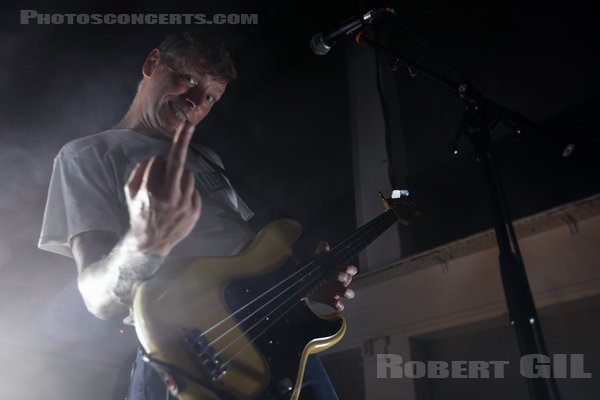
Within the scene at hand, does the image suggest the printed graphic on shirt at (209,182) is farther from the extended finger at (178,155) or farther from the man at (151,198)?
the extended finger at (178,155)

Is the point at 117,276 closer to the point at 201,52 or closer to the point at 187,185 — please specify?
the point at 187,185

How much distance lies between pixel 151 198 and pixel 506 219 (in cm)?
130

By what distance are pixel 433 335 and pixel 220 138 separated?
2764 mm

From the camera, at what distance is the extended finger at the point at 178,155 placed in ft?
2.39

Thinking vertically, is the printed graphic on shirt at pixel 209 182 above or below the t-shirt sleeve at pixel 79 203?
above

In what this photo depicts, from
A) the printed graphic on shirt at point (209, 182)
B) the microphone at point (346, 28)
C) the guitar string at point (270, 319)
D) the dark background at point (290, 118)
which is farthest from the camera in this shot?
the dark background at point (290, 118)

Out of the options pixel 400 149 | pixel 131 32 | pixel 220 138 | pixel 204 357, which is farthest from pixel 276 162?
pixel 204 357

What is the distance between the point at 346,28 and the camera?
1942 mm

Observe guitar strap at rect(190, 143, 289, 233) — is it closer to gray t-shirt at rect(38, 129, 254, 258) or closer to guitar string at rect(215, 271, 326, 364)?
gray t-shirt at rect(38, 129, 254, 258)

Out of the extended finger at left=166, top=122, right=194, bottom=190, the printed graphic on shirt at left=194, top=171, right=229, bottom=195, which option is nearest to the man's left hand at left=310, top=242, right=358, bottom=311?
the printed graphic on shirt at left=194, top=171, right=229, bottom=195

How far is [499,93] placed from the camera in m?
3.86

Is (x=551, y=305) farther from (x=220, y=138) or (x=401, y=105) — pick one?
(x=220, y=138)

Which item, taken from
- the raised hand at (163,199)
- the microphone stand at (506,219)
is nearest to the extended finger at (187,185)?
the raised hand at (163,199)

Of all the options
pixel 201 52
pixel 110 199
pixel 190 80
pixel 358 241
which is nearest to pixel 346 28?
pixel 201 52
